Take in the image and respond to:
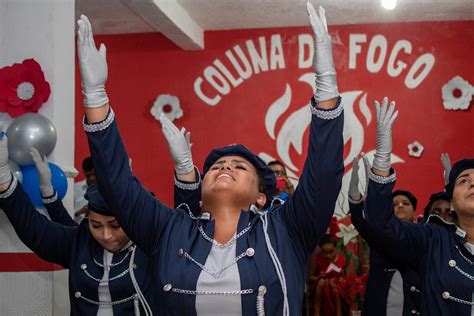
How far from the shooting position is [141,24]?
644 centimetres

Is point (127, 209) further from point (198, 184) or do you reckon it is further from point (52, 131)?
point (52, 131)

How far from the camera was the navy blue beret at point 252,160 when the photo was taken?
2254 mm

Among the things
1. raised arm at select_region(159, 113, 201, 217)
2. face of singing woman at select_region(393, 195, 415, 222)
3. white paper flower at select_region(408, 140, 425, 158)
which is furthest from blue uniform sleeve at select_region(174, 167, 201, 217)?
white paper flower at select_region(408, 140, 425, 158)

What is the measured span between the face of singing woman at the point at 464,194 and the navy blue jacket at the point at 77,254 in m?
1.28

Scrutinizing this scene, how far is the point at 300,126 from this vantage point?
250 inches

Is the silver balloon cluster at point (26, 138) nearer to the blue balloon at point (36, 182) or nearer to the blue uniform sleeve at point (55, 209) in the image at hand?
the blue balloon at point (36, 182)

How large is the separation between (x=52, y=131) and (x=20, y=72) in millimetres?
384

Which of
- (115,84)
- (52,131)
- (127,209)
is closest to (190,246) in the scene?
(127,209)

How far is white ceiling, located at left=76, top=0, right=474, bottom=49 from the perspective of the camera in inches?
221

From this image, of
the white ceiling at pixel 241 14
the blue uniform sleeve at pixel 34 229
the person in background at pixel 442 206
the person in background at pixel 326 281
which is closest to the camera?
the blue uniform sleeve at pixel 34 229

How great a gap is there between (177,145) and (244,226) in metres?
0.57

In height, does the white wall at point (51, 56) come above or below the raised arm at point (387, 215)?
above

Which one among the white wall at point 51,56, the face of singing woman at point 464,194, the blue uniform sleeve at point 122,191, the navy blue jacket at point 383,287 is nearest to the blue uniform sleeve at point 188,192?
the blue uniform sleeve at point 122,191

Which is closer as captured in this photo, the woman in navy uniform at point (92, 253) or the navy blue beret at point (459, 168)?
the woman in navy uniform at point (92, 253)
